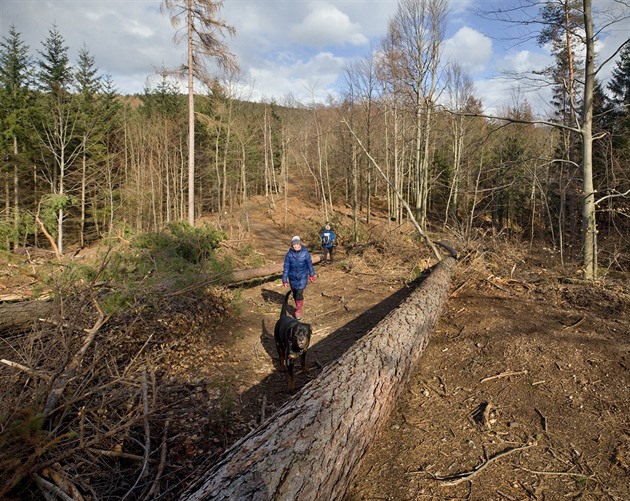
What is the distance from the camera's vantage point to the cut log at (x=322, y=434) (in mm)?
2041

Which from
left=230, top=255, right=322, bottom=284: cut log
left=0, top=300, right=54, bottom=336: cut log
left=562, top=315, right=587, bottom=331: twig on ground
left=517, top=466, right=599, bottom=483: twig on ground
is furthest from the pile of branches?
left=562, top=315, right=587, bottom=331: twig on ground

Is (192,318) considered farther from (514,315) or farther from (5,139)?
(5,139)

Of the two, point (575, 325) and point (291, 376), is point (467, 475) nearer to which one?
point (291, 376)

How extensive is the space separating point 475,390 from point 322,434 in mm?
2334

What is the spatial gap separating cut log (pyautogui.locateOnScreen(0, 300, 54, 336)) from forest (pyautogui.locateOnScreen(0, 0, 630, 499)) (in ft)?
0.15

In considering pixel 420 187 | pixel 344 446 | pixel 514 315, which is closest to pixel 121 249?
pixel 344 446

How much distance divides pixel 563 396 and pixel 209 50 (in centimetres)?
1650

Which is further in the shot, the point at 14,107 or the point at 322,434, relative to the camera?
the point at 14,107

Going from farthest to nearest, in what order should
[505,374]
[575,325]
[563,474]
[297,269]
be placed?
[297,269]
[575,325]
[505,374]
[563,474]

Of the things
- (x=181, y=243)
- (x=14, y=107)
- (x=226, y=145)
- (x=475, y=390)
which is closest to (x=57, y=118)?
(x=14, y=107)

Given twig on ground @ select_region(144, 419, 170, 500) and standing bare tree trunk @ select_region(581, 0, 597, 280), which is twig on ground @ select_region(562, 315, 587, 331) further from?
twig on ground @ select_region(144, 419, 170, 500)

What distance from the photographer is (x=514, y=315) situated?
5.42m

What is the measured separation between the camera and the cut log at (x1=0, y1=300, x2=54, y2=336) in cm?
487

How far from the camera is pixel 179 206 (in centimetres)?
2744
